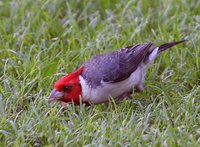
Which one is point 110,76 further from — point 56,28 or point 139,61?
point 56,28

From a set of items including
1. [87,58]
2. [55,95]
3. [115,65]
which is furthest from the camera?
[87,58]

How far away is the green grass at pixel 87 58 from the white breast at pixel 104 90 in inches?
4.0

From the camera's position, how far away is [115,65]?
5.91 meters

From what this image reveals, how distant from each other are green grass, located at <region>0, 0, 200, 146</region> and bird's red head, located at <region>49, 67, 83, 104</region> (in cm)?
8

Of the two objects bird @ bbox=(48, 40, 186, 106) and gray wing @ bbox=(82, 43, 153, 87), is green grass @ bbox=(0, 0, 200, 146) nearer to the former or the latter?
bird @ bbox=(48, 40, 186, 106)

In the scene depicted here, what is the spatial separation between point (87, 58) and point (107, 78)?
800 millimetres

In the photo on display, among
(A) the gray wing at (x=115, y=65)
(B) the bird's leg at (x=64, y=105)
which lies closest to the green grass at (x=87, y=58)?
(B) the bird's leg at (x=64, y=105)

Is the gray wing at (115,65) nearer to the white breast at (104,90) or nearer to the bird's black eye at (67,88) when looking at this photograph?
the white breast at (104,90)

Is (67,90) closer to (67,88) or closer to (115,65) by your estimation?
(67,88)

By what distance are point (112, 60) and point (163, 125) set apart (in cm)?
91

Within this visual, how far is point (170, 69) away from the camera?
21.0 ft

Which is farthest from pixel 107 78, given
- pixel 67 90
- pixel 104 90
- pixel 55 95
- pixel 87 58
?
pixel 87 58

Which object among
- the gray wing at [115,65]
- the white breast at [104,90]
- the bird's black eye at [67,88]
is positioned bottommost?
the white breast at [104,90]

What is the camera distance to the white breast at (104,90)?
5641mm
